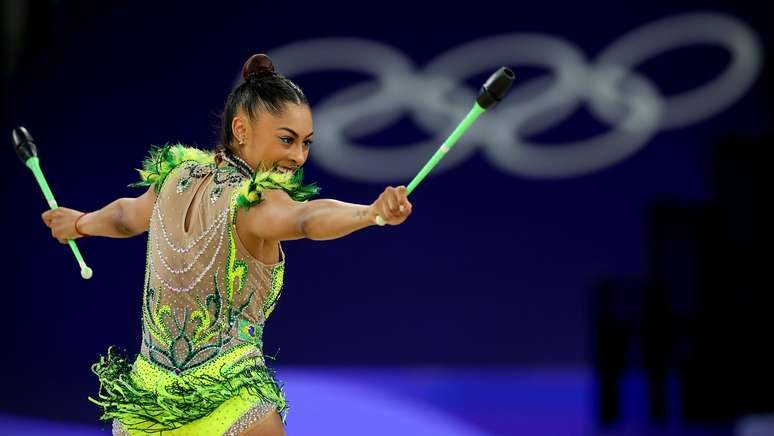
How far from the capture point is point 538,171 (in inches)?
259

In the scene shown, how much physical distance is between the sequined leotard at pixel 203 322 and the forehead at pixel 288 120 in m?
0.11

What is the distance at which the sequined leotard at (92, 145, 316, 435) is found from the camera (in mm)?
2178

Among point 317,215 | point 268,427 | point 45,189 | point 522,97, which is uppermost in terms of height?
point 522,97

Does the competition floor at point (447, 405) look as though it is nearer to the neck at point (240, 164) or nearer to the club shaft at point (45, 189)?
the club shaft at point (45, 189)

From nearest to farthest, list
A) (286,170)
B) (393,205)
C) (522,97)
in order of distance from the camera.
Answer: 1. (393,205)
2. (286,170)
3. (522,97)

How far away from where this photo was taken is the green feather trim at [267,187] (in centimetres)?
213

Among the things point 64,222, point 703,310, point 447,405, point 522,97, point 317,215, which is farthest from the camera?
point 522,97

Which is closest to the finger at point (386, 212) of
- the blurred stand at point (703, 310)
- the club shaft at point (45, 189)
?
the club shaft at point (45, 189)

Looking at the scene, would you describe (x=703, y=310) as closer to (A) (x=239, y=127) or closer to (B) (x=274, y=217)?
(A) (x=239, y=127)

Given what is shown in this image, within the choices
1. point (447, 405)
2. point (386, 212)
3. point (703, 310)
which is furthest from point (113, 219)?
point (703, 310)

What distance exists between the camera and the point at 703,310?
19.6ft

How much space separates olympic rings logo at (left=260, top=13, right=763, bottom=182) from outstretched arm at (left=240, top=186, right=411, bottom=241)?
4470 mm

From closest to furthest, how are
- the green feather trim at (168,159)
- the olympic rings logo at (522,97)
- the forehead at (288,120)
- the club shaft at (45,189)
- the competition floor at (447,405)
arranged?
the forehead at (288,120)
the green feather trim at (168,159)
the club shaft at (45,189)
the competition floor at (447,405)
the olympic rings logo at (522,97)

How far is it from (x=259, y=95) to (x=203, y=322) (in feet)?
1.64
